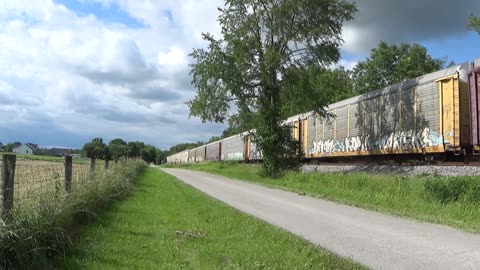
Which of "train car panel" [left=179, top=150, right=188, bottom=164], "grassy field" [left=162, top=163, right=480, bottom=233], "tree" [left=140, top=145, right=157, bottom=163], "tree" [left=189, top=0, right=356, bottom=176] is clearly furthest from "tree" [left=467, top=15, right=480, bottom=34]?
"tree" [left=140, top=145, right=157, bottom=163]

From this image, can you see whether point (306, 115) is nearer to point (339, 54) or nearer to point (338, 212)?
point (339, 54)

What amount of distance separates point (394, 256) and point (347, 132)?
2138 cm

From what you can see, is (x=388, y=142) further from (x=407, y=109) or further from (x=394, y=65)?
(x=394, y=65)

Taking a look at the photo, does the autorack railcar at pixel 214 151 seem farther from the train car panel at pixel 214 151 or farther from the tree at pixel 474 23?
the tree at pixel 474 23

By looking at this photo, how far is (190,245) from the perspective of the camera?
8.08 m

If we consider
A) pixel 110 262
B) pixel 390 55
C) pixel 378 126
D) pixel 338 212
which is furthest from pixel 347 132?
pixel 390 55

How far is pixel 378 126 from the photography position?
24891 millimetres

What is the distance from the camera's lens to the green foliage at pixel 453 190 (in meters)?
12.8

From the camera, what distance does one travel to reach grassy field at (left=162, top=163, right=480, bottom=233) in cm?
1169

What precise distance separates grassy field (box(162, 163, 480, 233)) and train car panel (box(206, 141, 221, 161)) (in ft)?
160

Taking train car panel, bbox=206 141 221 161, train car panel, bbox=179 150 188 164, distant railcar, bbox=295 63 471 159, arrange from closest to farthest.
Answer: distant railcar, bbox=295 63 471 159, train car panel, bbox=206 141 221 161, train car panel, bbox=179 150 188 164

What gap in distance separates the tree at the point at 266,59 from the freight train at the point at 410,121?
2.35m

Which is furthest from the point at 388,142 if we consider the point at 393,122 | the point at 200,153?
the point at 200,153

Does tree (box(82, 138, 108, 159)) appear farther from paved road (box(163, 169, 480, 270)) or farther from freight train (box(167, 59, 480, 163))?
freight train (box(167, 59, 480, 163))
